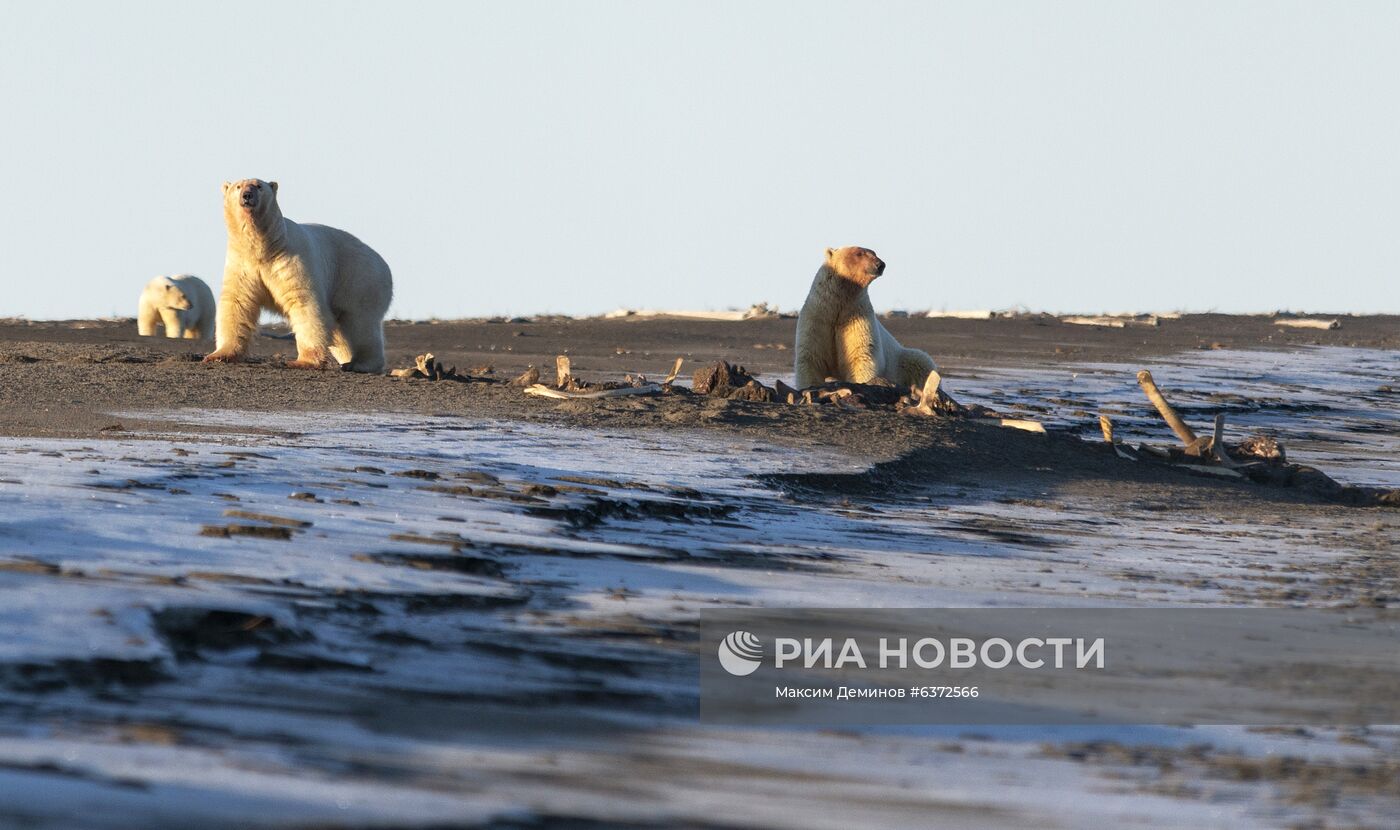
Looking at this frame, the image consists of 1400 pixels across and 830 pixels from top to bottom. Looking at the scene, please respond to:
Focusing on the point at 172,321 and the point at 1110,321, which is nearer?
the point at 172,321

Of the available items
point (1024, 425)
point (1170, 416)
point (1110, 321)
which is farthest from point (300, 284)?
point (1110, 321)

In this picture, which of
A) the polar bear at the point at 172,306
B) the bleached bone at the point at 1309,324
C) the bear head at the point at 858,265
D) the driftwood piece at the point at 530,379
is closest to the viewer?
the driftwood piece at the point at 530,379

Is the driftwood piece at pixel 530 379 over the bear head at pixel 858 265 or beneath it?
beneath

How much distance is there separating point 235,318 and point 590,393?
10.8 ft

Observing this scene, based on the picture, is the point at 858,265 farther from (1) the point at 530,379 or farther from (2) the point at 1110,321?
(2) the point at 1110,321

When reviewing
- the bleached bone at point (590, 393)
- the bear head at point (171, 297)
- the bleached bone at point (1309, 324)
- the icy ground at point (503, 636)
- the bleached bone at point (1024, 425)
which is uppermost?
the bleached bone at point (1309, 324)

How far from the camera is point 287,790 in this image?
2.94 metres

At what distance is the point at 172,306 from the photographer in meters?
24.8

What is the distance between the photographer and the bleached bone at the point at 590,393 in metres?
11.2

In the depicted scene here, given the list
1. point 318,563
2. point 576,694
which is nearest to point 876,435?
point 318,563

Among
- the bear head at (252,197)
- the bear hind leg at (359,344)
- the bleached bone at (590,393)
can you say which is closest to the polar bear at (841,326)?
the bleached bone at (590,393)

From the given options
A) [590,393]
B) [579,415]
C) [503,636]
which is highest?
[590,393]

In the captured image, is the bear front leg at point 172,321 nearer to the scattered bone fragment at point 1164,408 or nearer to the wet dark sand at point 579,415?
the wet dark sand at point 579,415

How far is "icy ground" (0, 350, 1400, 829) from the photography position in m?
3.09
